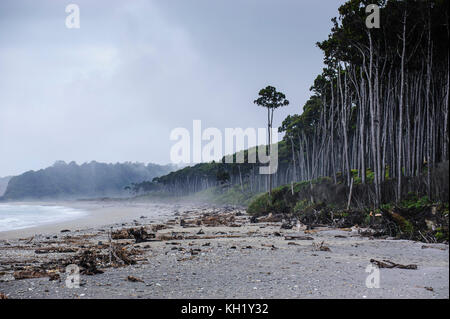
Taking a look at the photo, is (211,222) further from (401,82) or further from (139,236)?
(401,82)

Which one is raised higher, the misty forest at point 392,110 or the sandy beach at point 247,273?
the misty forest at point 392,110

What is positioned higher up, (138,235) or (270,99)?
(270,99)

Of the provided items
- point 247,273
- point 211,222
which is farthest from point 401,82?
point 211,222

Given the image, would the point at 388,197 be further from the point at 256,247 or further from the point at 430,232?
the point at 256,247

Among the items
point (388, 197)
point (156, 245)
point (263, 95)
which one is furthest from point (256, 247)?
point (263, 95)

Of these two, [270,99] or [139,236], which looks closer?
[139,236]

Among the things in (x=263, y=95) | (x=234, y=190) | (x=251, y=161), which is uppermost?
(x=263, y=95)

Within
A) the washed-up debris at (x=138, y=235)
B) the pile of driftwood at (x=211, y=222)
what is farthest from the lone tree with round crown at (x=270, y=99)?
the washed-up debris at (x=138, y=235)

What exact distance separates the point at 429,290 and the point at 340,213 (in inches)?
568

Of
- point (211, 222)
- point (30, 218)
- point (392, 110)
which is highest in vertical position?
point (392, 110)

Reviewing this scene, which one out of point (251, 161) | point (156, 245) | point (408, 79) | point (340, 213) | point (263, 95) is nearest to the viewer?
point (156, 245)

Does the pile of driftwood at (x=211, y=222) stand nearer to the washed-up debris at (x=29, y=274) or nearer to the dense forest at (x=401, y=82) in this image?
the dense forest at (x=401, y=82)

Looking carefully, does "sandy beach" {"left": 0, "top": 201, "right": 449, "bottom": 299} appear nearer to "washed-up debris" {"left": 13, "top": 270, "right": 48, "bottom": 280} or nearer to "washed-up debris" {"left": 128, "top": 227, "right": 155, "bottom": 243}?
"washed-up debris" {"left": 13, "top": 270, "right": 48, "bottom": 280}
